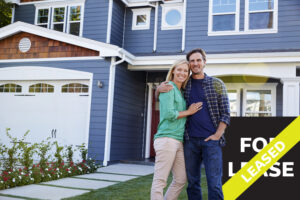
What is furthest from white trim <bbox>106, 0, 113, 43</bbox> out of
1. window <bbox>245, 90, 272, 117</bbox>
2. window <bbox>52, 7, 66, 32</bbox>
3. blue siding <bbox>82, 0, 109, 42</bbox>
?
window <bbox>245, 90, 272, 117</bbox>

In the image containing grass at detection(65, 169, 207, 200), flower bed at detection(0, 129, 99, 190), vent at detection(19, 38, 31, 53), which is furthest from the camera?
vent at detection(19, 38, 31, 53)

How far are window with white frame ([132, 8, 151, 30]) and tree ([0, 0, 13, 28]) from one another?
15.2ft

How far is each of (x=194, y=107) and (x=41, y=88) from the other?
25.0 feet

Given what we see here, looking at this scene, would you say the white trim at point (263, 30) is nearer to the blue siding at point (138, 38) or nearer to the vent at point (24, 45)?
the blue siding at point (138, 38)

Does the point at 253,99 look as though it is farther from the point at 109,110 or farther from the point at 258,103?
the point at 109,110

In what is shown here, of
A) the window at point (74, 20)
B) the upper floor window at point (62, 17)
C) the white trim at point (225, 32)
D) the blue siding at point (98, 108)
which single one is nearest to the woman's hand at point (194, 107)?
the blue siding at point (98, 108)

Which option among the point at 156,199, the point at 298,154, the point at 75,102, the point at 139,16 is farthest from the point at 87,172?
the point at 139,16

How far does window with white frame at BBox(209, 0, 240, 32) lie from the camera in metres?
9.39

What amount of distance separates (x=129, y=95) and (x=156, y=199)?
7.00 metres

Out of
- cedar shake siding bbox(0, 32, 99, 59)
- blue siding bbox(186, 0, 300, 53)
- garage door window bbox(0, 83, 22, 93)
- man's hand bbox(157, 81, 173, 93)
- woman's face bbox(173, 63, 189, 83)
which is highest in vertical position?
blue siding bbox(186, 0, 300, 53)

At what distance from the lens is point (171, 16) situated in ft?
34.3

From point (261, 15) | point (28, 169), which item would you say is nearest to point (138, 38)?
point (261, 15)

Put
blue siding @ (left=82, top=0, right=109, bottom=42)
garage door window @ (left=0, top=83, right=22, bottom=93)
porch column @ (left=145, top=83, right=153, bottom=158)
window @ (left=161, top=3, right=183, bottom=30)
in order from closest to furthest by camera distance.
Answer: garage door window @ (left=0, top=83, right=22, bottom=93), blue siding @ (left=82, top=0, right=109, bottom=42), window @ (left=161, top=3, right=183, bottom=30), porch column @ (left=145, top=83, right=153, bottom=158)

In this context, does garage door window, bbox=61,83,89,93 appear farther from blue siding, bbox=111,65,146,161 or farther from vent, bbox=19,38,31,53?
vent, bbox=19,38,31,53
